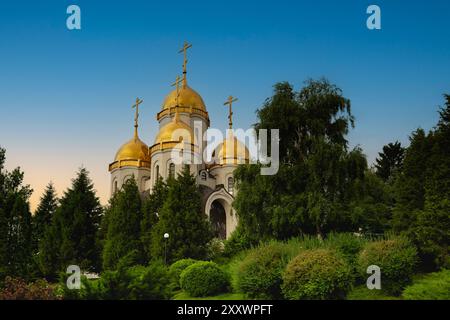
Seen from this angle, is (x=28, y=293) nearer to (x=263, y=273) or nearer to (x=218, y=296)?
(x=263, y=273)

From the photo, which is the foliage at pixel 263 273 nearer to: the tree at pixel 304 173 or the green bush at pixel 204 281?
the green bush at pixel 204 281

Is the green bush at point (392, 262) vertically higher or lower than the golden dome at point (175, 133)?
lower

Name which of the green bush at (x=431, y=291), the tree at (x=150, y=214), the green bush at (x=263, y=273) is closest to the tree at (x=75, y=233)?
the tree at (x=150, y=214)

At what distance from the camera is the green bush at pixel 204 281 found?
63.6ft

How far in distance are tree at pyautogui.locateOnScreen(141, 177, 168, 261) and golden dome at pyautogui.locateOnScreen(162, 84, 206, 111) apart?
1277cm

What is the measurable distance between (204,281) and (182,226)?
731cm

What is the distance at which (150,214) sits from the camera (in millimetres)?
29000

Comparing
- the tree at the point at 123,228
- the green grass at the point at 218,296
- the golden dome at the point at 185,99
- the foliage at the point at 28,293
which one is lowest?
the green grass at the point at 218,296

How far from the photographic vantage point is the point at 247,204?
2345cm

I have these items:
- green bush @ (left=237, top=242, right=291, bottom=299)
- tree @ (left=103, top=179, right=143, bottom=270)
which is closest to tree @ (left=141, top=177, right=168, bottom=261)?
tree @ (left=103, top=179, right=143, bottom=270)

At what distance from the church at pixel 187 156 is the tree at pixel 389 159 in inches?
480

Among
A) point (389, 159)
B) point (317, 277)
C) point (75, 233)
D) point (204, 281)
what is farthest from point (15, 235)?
point (389, 159)

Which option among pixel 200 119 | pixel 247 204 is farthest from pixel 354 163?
pixel 200 119
